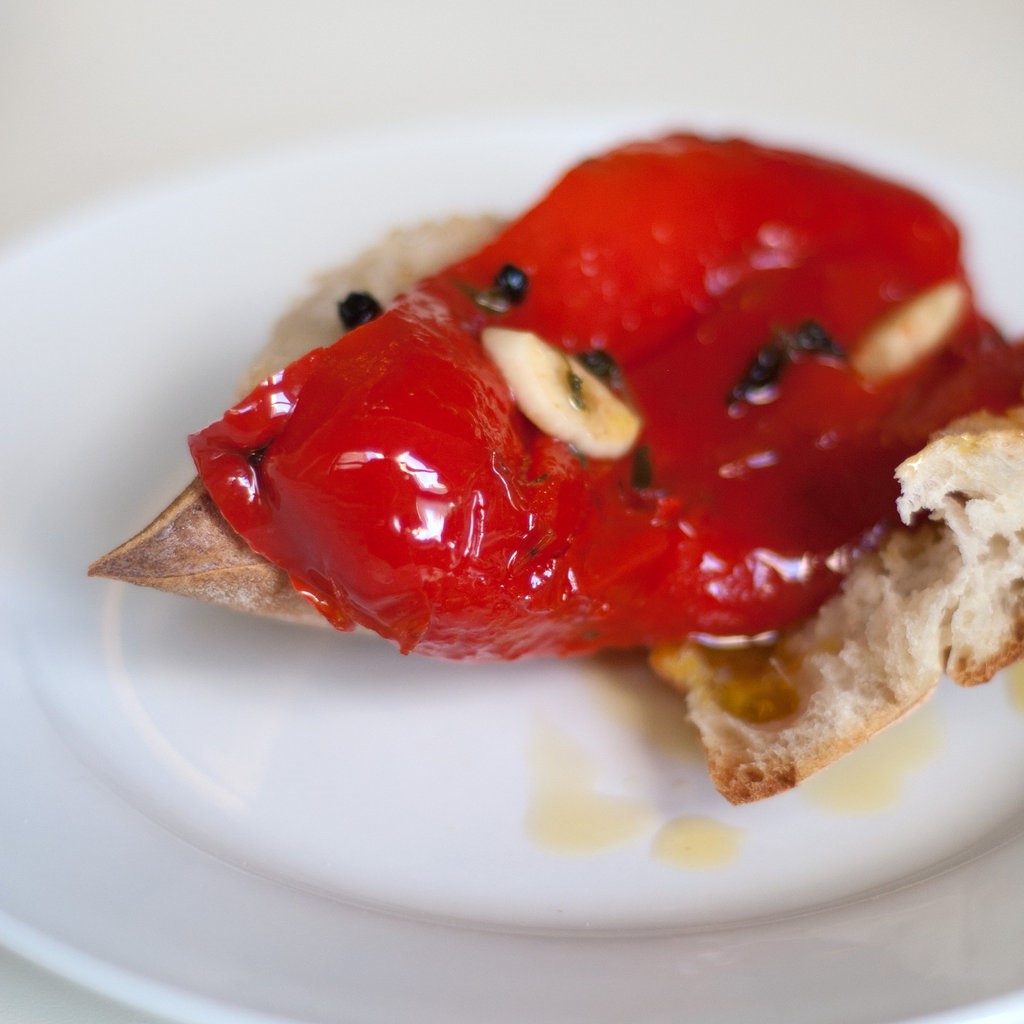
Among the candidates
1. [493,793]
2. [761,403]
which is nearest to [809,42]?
[761,403]

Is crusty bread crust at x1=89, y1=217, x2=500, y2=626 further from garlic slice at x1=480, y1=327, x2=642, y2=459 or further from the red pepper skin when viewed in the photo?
garlic slice at x1=480, y1=327, x2=642, y2=459

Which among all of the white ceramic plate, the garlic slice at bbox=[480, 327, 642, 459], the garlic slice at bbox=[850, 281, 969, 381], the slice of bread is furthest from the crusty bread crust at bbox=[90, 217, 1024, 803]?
the garlic slice at bbox=[480, 327, 642, 459]

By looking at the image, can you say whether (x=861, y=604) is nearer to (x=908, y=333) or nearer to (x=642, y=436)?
(x=642, y=436)

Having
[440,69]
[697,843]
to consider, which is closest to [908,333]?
[697,843]

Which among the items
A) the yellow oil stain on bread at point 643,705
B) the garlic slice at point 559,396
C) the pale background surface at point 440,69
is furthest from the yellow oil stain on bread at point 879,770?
the pale background surface at point 440,69

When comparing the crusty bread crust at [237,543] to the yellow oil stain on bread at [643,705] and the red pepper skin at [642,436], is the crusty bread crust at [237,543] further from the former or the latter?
the yellow oil stain on bread at [643,705]
